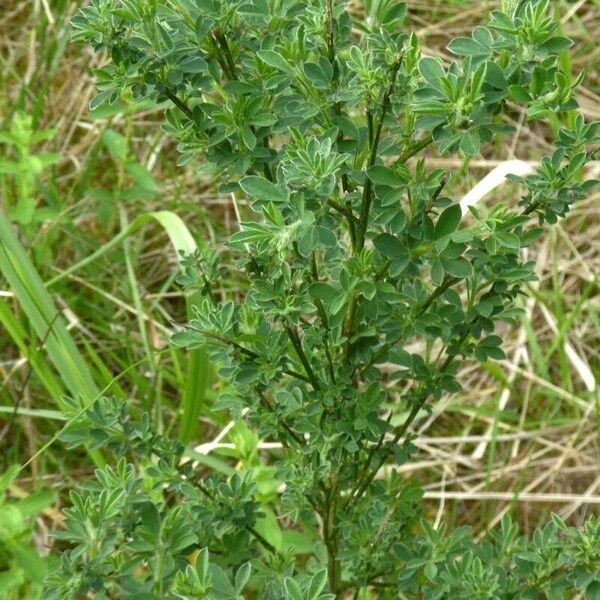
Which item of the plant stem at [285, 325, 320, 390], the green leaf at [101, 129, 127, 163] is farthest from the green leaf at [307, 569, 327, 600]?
the green leaf at [101, 129, 127, 163]

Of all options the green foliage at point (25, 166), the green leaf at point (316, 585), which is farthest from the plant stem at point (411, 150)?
the green foliage at point (25, 166)

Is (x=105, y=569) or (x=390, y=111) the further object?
(x=105, y=569)

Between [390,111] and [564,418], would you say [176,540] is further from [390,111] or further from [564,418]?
[564,418]

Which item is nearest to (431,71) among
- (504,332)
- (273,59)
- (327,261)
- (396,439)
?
(273,59)

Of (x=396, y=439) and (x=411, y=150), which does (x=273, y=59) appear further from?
(x=396, y=439)

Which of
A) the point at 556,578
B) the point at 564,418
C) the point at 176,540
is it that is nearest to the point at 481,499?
the point at 564,418

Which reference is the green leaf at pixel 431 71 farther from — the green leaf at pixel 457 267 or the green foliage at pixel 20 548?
the green foliage at pixel 20 548

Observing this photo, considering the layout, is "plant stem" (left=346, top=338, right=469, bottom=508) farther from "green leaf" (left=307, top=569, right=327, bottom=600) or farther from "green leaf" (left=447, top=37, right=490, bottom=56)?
"green leaf" (left=447, top=37, right=490, bottom=56)
